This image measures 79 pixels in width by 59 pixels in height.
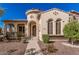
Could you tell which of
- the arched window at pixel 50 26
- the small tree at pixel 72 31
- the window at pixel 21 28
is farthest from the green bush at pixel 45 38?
the window at pixel 21 28

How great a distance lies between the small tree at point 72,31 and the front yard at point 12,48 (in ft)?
8.35

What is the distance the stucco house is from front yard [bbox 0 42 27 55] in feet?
2.46

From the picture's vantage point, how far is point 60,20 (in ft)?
32.0

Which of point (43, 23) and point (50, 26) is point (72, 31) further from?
point (43, 23)

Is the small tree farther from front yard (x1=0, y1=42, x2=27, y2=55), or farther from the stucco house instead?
front yard (x1=0, y1=42, x2=27, y2=55)

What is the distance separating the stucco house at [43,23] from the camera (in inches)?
379

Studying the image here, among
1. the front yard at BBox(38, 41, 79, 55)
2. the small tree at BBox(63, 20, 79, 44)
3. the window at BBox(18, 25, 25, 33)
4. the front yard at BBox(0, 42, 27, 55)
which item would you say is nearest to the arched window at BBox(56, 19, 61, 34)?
the small tree at BBox(63, 20, 79, 44)

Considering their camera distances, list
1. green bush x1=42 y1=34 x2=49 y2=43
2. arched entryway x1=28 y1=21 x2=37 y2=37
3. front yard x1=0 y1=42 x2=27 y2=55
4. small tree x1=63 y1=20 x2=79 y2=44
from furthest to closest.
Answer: small tree x1=63 y1=20 x2=79 y2=44
arched entryway x1=28 y1=21 x2=37 y2=37
green bush x1=42 y1=34 x2=49 y2=43
front yard x1=0 y1=42 x2=27 y2=55

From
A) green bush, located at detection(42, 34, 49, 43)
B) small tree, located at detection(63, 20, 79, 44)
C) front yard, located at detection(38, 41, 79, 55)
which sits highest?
small tree, located at detection(63, 20, 79, 44)

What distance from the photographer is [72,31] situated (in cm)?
1002

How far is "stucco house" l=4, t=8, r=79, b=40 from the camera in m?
9.62

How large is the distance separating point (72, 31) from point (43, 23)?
181 cm

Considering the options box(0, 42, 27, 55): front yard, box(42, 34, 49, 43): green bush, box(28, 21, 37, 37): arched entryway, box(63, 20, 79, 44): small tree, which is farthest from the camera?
box(63, 20, 79, 44): small tree
